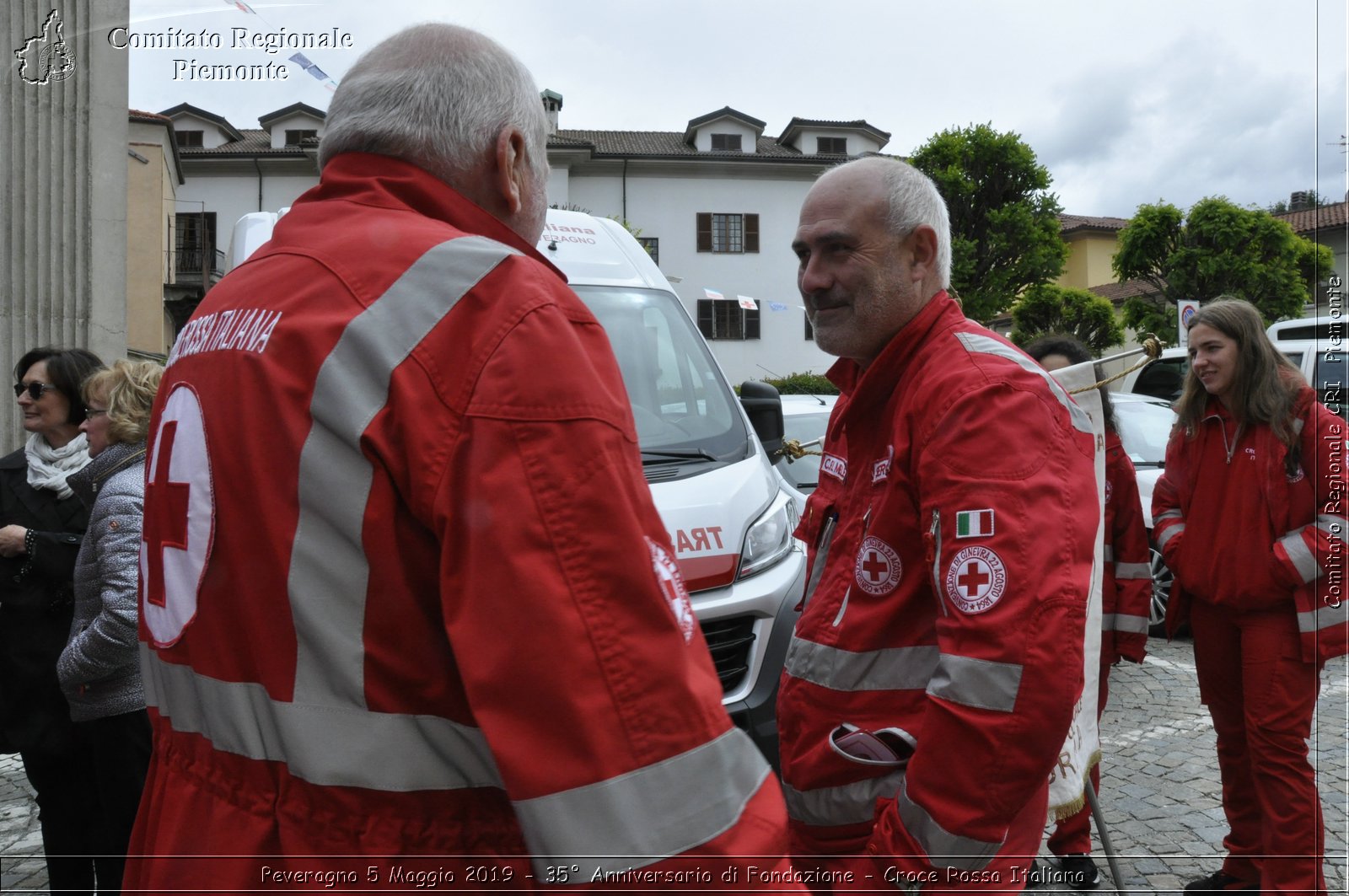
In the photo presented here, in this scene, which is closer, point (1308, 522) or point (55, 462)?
point (1308, 522)

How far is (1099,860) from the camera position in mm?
4188

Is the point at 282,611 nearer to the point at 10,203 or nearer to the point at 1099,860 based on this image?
the point at 1099,860

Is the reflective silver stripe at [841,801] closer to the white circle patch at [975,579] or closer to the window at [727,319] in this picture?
the white circle patch at [975,579]

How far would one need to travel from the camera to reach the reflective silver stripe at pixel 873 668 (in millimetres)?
1791

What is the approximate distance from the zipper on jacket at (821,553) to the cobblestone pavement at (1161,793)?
2.28 meters

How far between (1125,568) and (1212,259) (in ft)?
65.9

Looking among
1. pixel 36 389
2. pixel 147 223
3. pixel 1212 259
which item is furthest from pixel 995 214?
pixel 36 389

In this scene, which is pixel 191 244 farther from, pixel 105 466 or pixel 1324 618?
pixel 1324 618

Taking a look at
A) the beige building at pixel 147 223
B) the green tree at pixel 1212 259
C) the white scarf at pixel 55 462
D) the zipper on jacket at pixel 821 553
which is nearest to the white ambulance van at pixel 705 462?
the zipper on jacket at pixel 821 553

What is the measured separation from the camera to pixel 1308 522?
137 inches

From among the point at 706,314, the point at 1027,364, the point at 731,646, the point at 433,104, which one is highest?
the point at 706,314

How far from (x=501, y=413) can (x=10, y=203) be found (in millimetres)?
7900

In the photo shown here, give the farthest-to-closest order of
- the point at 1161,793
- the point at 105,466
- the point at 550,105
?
the point at 550,105 → the point at 1161,793 → the point at 105,466

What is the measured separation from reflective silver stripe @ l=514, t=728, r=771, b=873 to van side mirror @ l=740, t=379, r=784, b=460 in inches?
171
